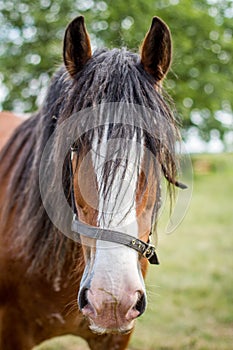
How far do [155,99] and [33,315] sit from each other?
1.25 m

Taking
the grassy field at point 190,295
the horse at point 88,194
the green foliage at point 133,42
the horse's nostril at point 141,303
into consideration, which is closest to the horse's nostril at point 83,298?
the horse at point 88,194

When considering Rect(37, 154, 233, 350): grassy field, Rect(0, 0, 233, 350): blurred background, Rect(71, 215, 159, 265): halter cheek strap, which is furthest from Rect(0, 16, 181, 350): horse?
Rect(0, 0, 233, 350): blurred background

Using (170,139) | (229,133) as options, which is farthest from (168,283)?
(170,139)

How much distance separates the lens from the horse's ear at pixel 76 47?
2.10 m

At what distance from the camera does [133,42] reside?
408cm

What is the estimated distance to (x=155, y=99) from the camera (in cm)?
202

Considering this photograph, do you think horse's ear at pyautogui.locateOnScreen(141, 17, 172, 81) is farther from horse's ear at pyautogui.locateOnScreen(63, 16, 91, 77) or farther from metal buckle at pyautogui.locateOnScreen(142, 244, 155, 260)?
metal buckle at pyautogui.locateOnScreen(142, 244, 155, 260)

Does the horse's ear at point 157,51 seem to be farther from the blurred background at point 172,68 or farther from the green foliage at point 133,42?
the green foliage at point 133,42

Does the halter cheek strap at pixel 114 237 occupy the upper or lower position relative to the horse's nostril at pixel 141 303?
upper

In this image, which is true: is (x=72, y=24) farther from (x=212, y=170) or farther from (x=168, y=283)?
(x=212, y=170)

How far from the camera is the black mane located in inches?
77.5

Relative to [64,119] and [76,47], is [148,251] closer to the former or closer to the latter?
[64,119]

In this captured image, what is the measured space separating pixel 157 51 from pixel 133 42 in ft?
6.66

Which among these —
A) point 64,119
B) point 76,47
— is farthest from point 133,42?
point 64,119
